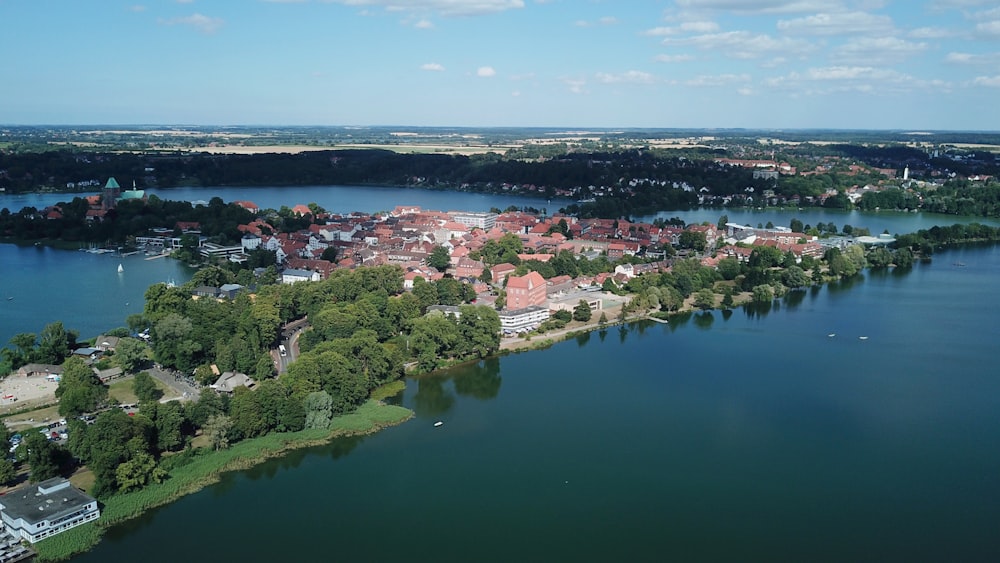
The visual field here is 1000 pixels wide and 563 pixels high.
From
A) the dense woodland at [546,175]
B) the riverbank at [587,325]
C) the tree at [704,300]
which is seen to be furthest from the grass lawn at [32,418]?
the dense woodland at [546,175]

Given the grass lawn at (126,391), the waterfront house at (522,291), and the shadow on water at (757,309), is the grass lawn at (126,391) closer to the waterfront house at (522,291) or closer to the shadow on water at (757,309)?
the waterfront house at (522,291)

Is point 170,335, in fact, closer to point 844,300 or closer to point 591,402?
point 591,402

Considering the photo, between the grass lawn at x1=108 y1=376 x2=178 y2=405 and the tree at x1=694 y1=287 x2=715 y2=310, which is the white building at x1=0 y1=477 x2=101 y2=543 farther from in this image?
the tree at x1=694 y1=287 x2=715 y2=310

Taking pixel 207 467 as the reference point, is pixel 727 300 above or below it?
above

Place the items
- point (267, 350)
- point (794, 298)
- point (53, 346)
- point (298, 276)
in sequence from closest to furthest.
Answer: point (53, 346) → point (267, 350) → point (298, 276) → point (794, 298)

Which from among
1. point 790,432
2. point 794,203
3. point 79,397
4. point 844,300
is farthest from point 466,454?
point 794,203

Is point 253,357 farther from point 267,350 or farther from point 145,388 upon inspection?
point 145,388

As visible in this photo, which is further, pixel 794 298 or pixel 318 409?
pixel 794 298

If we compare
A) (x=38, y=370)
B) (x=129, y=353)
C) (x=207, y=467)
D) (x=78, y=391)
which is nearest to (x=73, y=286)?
(x=38, y=370)
